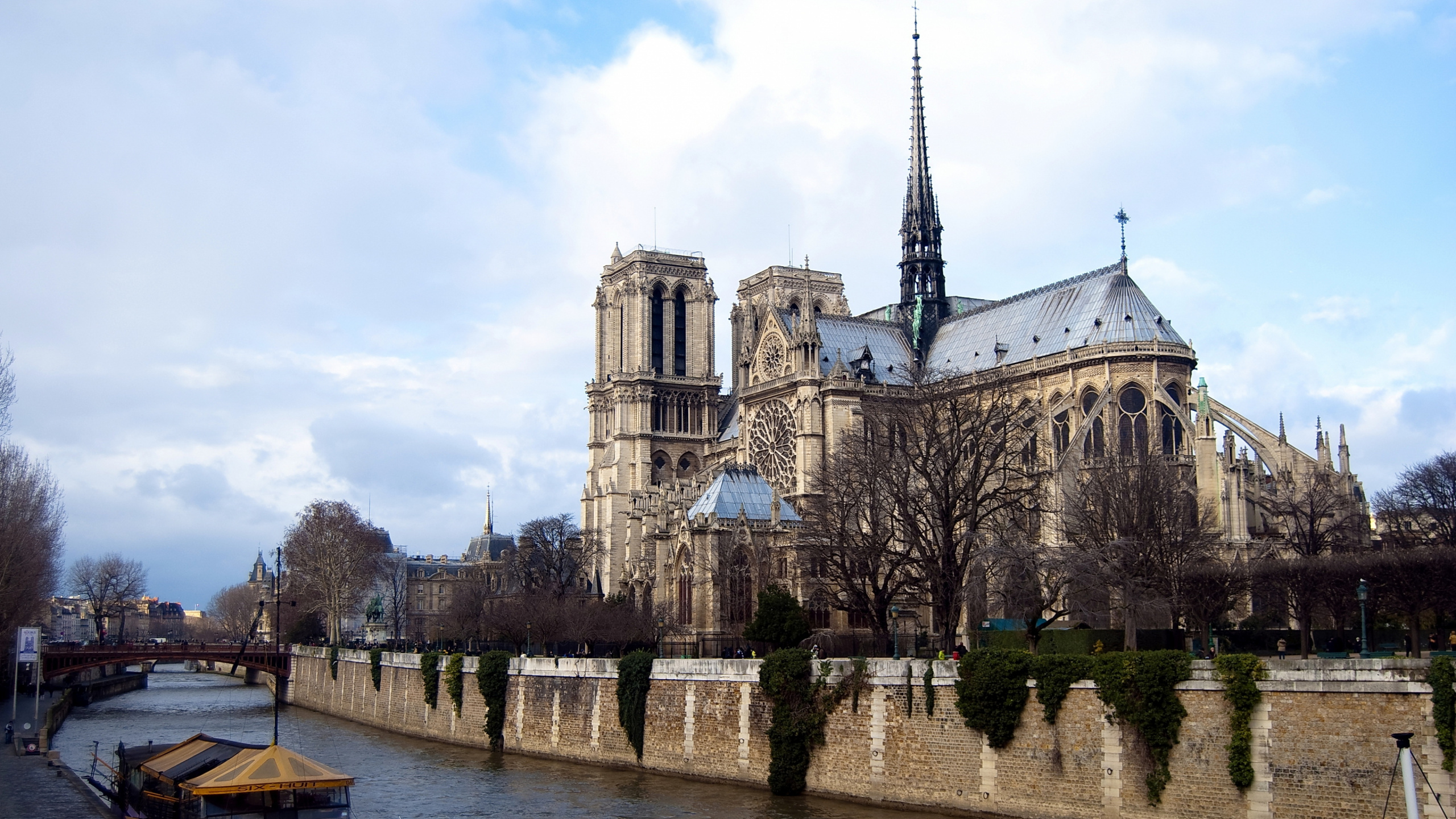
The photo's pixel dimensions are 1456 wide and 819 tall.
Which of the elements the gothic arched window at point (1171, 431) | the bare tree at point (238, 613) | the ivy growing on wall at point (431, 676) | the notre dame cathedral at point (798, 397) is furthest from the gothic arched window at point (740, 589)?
the bare tree at point (238, 613)

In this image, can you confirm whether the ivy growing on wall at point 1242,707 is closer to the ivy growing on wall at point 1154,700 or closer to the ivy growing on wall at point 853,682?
the ivy growing on wall at point 1154,700

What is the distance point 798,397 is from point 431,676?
26.8 metres

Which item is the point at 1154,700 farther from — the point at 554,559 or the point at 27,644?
the point at 554,559

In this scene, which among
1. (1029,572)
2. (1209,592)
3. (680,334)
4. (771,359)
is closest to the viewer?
(1209,592)

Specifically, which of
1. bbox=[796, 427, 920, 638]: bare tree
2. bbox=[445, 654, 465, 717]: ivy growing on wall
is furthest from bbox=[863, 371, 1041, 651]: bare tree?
bbox=[445, 654, 465, 717]: ivy growing on wall

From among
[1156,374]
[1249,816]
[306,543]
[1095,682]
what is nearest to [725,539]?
[1156,374]

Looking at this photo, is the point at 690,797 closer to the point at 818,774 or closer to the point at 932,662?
the point at 818,774

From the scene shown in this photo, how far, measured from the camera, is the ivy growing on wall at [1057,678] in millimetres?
33250

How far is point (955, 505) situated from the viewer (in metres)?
47.2

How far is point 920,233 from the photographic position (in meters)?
91.2

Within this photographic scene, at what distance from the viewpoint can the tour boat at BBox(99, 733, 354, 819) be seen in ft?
100

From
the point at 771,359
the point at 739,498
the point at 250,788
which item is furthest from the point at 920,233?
the point at 250,788

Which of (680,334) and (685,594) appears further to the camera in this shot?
(680,334)

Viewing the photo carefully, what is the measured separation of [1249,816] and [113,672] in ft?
343
